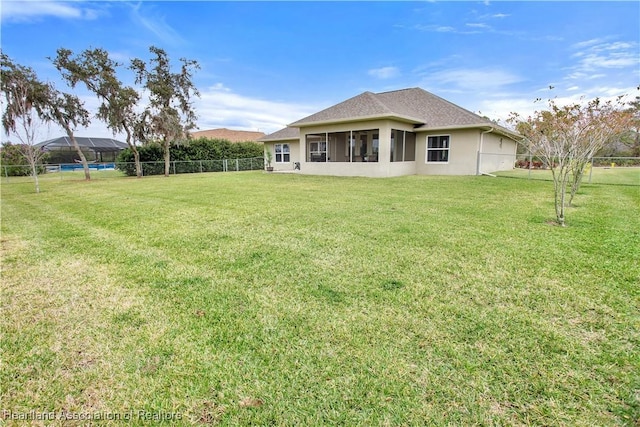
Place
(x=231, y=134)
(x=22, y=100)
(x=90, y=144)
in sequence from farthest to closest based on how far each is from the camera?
(x=231, y=134) < (x=90, y=144) < (x=22, y=100)

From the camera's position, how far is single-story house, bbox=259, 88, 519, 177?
50.9 ft

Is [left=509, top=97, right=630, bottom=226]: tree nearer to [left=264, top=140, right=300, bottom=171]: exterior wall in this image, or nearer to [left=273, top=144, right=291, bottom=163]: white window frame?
[left=264, top=140, right=300, bottom=171]: exterior wall

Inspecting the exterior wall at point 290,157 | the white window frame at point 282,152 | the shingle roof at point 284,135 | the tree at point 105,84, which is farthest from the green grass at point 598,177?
the tree at point 105,84

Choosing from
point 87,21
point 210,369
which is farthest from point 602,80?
point 87,21

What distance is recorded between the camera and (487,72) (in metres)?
19.9

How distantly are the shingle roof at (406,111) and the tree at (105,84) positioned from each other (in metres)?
10.5

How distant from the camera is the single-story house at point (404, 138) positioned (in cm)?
1551

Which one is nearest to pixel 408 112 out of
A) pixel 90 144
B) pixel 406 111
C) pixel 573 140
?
pixel 406 111

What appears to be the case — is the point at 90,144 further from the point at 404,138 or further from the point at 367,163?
the point at 404,138

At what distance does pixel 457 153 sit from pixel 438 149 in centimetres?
107

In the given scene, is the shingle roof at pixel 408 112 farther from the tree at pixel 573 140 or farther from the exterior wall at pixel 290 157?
the tree at pixel 573 140

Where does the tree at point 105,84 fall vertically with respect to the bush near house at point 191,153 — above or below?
above

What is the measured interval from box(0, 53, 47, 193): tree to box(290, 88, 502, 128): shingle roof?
1210cm

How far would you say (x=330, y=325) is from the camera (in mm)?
2586
